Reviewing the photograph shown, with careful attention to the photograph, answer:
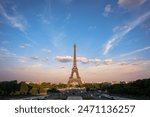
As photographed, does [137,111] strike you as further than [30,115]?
Yes

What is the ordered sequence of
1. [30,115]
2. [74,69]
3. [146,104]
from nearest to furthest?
[30,115], [146,104], [74,69]

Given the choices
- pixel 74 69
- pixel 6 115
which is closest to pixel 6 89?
pixel 74 69

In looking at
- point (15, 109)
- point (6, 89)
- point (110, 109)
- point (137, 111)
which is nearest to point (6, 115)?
point (15, 109)

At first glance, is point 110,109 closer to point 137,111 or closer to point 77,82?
point 137,111

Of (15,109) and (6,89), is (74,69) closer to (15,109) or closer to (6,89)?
(6,89)

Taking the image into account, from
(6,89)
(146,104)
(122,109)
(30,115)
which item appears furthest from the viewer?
(6,89)

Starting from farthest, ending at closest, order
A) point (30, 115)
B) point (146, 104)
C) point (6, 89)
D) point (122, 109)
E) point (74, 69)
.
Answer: point (74, 69), point (6, 89), point (146, 104), point (122, 109), point (30, 115)

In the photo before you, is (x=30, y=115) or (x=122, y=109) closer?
(x=30, y=115)

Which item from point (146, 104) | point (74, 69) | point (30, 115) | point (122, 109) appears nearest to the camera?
point (30, 115)

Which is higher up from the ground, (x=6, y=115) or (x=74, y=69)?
(x=74, y=69)
